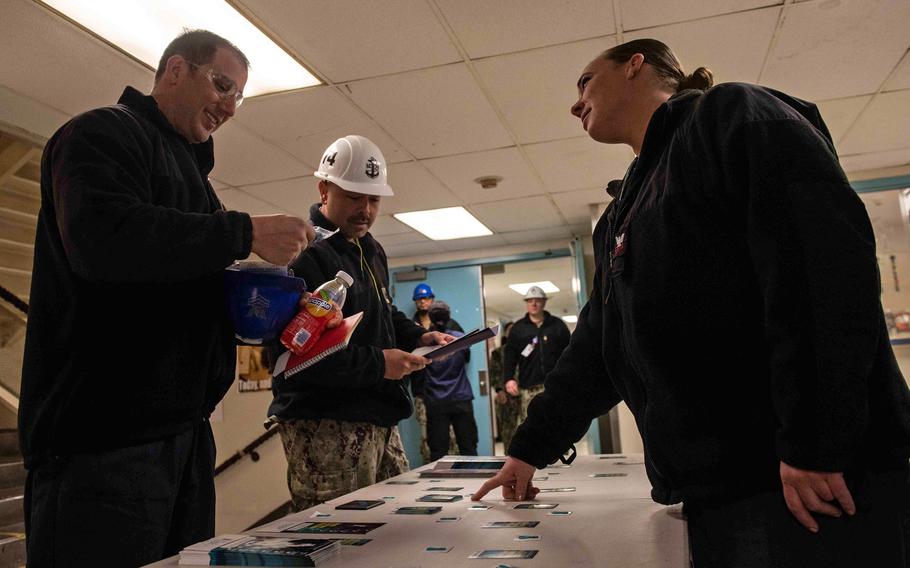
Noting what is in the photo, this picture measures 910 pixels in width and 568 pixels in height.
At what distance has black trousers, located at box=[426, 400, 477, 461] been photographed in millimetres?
5699

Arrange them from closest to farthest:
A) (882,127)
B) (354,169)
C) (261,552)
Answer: (261,552) → (354,169) → (882,127)

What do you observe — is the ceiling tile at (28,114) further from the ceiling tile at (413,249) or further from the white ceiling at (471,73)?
the ceiling tile at (413,249)

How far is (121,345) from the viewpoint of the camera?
45.4 inches

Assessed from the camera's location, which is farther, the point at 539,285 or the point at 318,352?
the point at 539,285

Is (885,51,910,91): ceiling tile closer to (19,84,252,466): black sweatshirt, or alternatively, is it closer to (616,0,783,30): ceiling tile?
(616,0,783,30): ceiling tile

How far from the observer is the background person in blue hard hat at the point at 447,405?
570 centimetres

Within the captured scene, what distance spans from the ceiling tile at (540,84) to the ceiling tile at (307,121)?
2.66ft

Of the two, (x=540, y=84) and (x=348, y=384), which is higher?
(x=540, y=84)

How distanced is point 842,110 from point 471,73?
2.42 m

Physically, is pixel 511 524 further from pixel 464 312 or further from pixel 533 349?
pixel 464 312

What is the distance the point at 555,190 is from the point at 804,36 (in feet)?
8.11

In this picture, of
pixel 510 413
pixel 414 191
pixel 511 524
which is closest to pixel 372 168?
pixel 511 524

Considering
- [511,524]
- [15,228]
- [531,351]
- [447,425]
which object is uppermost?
[15,228]

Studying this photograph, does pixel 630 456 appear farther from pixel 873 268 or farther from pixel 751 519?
pixel 873 268
